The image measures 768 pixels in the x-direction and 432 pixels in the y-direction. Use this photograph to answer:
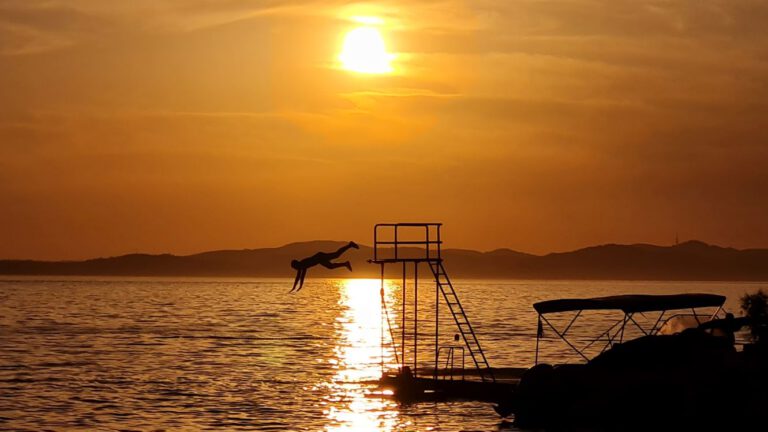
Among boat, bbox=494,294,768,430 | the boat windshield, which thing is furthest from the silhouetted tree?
boat, bbox=494,294,768,430

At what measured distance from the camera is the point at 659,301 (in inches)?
2106

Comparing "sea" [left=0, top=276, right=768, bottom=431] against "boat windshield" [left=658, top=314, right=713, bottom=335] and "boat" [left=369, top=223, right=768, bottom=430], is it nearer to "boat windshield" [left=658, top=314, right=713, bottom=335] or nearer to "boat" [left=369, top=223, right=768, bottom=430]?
"boat" [left=369, top=223, right=768, bottom=430]

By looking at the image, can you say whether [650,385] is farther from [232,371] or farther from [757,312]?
[232,371]

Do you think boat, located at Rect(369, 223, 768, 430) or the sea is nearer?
boat, located at Rect(369, 223, 768, 430)

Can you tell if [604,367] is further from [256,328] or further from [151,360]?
[256,328]

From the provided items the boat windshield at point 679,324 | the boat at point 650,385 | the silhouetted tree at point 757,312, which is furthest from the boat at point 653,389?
the silhouetted tree at point 757,312

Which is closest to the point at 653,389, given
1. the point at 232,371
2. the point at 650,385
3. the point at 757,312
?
the point at 650,385

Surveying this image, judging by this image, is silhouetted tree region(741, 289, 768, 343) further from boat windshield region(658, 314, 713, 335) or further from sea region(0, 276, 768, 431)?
sea region(0, 276, 768, 431)

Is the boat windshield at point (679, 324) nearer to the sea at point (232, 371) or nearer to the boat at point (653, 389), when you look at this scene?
the boat at point (653, 389)

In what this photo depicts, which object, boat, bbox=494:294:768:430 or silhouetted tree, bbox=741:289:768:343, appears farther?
silhouetted tree, bbox=741:289:768:343

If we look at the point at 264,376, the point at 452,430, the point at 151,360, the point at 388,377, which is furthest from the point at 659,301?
the point at 151,360

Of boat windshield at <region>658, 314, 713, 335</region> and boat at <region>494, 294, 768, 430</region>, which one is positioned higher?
boat windshield at <region>658, 314, 713, 335</region>

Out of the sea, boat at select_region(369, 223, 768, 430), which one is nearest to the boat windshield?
boat at select_region(369, 223, 768, 430)

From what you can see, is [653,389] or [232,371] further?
[232,371]
